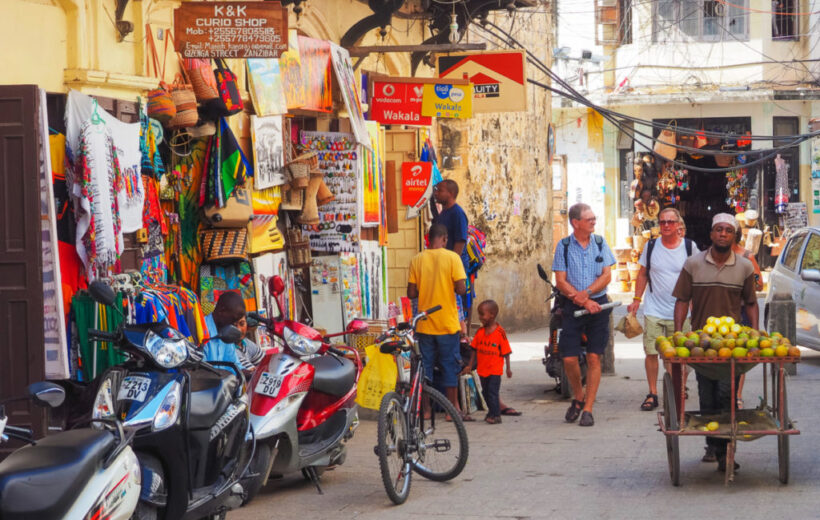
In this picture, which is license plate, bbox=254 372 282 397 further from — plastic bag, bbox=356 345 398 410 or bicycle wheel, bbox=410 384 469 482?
plastic bag, bbox=356 345 398 410

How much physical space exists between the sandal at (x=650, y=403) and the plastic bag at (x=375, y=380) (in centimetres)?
383

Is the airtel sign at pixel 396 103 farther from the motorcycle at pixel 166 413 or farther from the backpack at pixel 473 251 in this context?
the motorcycle at pixel 166 413

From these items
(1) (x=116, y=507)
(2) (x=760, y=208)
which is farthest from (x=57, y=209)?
(2) (x=760, y=208)

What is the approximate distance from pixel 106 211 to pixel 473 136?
11037 millimetres

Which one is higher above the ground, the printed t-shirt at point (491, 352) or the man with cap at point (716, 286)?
the man with cap at point (716, 286)

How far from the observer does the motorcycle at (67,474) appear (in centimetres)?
457

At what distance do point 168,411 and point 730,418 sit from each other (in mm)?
3904

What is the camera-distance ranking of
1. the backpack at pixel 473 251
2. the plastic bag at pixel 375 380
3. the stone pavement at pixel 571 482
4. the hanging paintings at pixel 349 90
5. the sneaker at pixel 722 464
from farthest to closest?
the backpack at pixel 473 251, the hanging paintings at pixel 349 90, the plastic bag at pixel 375 380, the sneaker at pixel 722 464, the stone pavement at pixel 571 482

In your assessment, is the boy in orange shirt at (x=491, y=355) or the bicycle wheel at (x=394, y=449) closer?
the bicycle wheel at (x=394, y=449)

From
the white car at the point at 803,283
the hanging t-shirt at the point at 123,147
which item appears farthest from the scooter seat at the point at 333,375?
the white car at the point at 803,283

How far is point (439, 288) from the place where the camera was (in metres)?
10.9

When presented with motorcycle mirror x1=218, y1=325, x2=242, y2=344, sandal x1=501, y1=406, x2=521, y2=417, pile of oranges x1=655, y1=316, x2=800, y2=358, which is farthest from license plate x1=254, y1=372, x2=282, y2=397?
sandal x1=501, y1=406, x2=521, y2=417

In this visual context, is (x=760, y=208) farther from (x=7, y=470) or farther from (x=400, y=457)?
(x=7, y=470)

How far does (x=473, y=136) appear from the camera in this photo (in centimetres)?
1891
